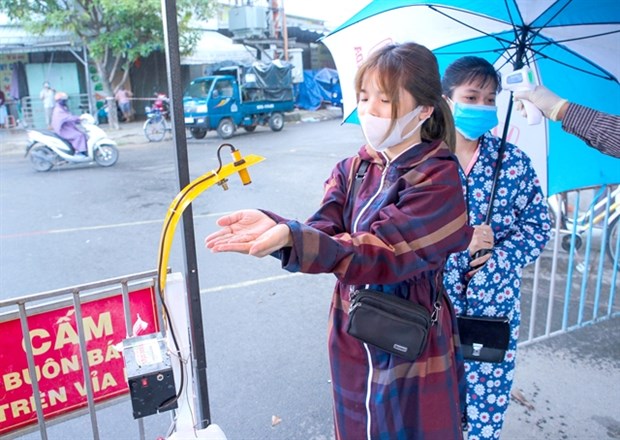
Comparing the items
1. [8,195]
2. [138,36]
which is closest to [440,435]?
[8,195]

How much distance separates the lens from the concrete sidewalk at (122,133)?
13.9m

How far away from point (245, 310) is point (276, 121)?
1287cm

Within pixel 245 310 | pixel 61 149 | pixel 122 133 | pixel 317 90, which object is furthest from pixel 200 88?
pixel 245 310

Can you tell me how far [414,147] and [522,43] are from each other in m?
1.09

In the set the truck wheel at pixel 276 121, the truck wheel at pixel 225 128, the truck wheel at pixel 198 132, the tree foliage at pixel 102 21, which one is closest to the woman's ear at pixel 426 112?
the truck wheel at pixel 225 128

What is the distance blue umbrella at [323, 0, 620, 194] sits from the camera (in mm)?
2096

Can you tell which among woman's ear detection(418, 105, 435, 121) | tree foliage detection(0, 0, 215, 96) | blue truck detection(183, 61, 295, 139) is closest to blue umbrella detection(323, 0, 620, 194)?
woman's ear detection(418, 105, 435, 121)

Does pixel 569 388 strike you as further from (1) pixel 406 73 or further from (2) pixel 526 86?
(1) pixel 406 73

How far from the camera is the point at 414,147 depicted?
55.5 inches

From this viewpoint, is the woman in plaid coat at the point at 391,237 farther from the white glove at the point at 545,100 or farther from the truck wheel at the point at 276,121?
the truck wheel at the point at 276,121

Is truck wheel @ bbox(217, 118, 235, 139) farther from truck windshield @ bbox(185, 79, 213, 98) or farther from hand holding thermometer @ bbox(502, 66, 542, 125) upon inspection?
hand holding thermometer @ bbox(502, 66, 542, 125)

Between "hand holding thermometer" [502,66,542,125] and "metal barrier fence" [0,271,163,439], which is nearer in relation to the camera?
"metal barrier fence" [0,271,163,439]

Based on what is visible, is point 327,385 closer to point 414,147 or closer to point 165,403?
point 165,403

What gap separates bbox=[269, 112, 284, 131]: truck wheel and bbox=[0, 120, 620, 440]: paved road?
23.2 feet
